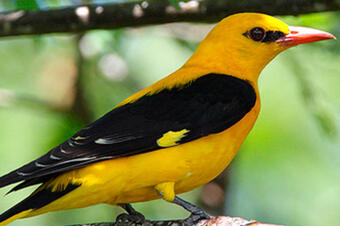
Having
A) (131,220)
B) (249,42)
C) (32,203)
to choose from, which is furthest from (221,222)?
(249,42)

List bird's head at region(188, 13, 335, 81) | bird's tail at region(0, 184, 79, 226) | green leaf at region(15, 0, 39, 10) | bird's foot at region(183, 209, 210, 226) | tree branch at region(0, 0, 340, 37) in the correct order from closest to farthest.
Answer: bird's tail at region(0, 184, 79, 226)
bird's foot at region(183, 209, 210, 226)
green leaf at region(15, 0, 39, 10)
bird's head at region(188, 13, 335, 81)
tree branch at region(0, 0, 340, 37)

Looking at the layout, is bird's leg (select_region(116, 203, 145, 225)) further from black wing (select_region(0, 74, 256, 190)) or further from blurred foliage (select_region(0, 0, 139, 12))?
blurred foliage (select_region(0, 0, 139, 12))

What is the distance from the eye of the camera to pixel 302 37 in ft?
17.6

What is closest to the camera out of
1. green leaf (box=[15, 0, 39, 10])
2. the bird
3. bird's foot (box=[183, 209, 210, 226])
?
the bird

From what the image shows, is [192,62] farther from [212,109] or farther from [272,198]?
Answer: [272,198]

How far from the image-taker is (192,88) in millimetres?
5223

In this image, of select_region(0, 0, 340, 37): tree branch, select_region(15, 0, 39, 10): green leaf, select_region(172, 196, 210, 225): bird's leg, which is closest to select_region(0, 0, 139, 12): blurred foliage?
select_region(15, 0, 39, 10): green leaf

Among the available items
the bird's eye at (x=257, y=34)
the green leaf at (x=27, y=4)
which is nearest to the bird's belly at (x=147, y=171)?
the bird's eye at (x=257, y=34)

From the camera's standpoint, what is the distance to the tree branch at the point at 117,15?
5.57 meters

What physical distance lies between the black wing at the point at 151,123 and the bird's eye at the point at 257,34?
440mm

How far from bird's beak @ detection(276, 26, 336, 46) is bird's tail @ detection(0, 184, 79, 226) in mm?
2200

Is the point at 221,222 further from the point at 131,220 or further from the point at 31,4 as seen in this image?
the point at 31,4

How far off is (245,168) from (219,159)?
10.5 ft

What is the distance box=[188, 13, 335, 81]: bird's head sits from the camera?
5.41 metres
